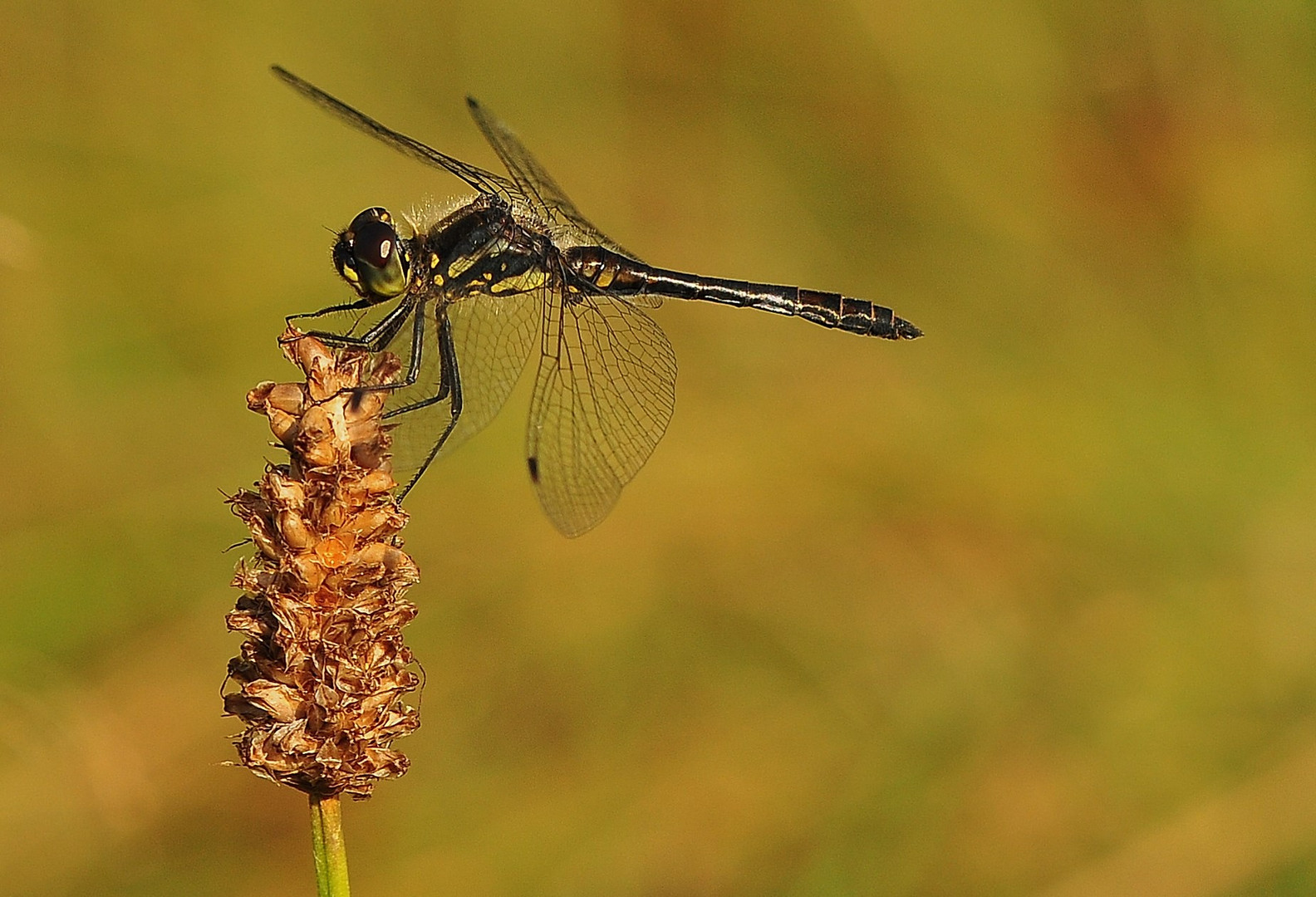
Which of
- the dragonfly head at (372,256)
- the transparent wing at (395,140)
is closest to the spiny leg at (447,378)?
the dragonfly head at (372,256)

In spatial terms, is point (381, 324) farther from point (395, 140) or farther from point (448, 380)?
point (395, 140)

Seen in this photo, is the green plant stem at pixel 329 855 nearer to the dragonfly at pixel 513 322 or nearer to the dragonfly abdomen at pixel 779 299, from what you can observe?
the dragonfly at pixel 513 322

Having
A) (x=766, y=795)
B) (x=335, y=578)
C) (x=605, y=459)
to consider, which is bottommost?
(x=335, y=578)

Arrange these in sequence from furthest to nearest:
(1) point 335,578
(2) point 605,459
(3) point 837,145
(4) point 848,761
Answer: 1. (3) point 837,145
2. (4) point 848,761
3. (2) point 605,459
4. (1) point 335,578

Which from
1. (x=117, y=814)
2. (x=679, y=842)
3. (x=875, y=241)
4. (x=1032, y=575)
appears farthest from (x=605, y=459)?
(x=875, y=241)

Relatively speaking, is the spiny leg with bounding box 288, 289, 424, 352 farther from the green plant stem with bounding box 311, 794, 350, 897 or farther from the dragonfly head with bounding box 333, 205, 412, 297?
the green plant stem with bounding box 311, 794, 350, 897

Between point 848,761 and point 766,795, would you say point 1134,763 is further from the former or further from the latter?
point 766,795
